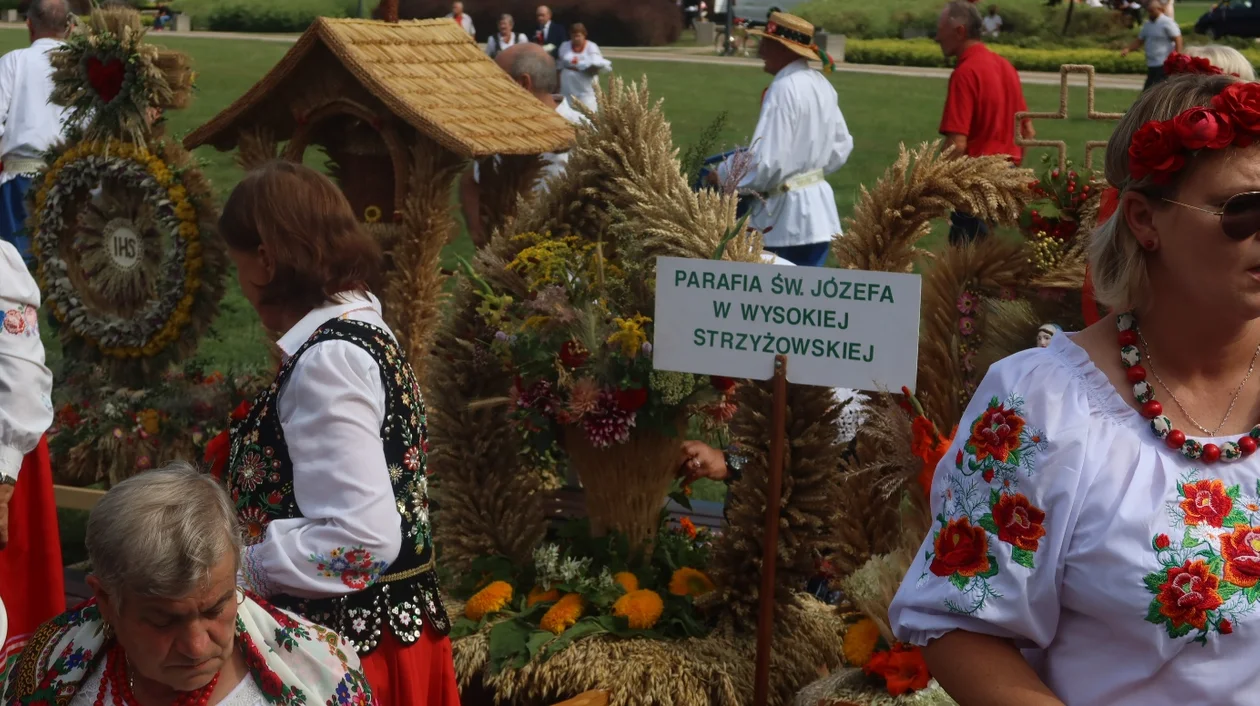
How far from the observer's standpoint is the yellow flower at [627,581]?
3504 millimetres

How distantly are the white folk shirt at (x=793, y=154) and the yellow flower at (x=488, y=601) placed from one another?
3.29 m

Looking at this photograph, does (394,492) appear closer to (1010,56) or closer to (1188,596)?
(1188,596)

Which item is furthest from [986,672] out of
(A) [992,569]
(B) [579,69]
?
(B) [579,69]

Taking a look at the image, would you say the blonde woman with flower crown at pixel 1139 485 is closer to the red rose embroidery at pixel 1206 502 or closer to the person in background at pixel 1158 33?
the red rose embroidery at pixel 1206 502

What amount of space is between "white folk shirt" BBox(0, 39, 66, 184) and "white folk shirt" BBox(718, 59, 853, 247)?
3.62 meters

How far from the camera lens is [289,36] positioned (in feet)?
89.0

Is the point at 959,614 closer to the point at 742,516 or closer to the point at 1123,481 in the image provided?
the point at 1123,481

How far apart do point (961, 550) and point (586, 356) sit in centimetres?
190

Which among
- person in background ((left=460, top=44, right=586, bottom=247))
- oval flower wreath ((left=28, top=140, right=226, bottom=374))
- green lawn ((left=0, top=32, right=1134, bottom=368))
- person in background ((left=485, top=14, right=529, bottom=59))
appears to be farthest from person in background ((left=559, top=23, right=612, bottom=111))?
oval flower wreath ((left=28, top=140, right=226, bottom=374))

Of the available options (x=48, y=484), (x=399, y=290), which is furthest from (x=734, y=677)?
(x=399, y=290)

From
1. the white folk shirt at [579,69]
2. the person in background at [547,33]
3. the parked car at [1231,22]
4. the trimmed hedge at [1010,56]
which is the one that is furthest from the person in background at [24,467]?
the parked car at [1231,22]

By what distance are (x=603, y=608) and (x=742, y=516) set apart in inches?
16.5

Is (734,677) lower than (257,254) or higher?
lower

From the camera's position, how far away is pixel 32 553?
3473 millimetres
